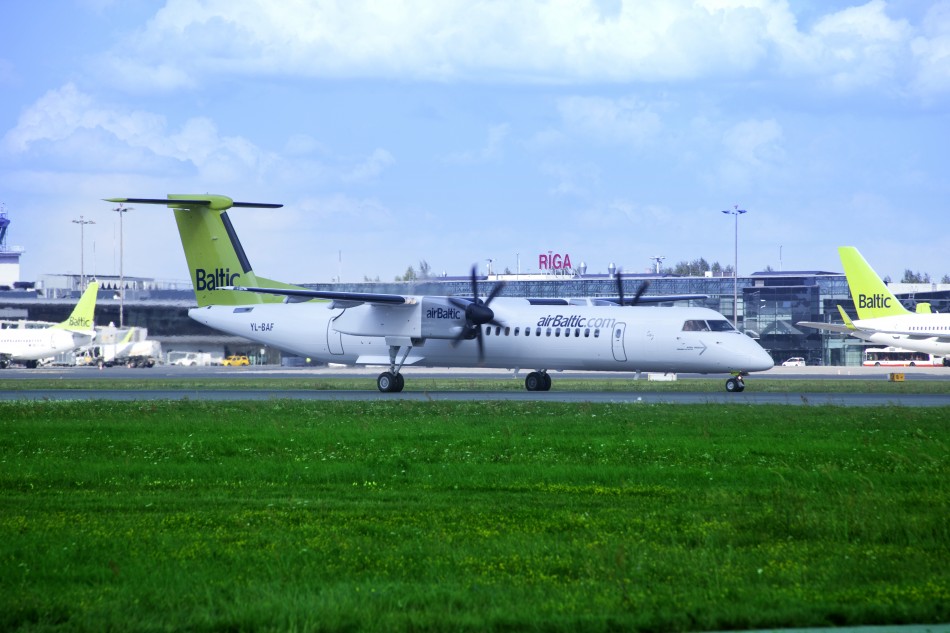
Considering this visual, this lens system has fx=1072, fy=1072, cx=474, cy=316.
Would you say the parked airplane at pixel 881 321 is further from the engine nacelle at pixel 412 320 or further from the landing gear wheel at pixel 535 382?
the engine nacelle at pixel 412 320

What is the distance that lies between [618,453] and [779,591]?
1012cm

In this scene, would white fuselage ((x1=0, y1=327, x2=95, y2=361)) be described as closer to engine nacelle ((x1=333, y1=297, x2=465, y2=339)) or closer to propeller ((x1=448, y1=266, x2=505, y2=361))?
engine nacelle ((x1=333, y1=297, x2=465, y2=339))

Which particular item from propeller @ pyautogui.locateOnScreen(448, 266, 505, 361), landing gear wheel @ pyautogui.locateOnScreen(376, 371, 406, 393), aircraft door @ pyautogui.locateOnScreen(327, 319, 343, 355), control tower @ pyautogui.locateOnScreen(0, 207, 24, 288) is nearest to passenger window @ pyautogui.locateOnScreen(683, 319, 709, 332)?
propeller @ pyautogui.locateOnScreen(448, 266, 505, 361)

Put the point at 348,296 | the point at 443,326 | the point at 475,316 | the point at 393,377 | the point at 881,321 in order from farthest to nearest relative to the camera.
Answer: the point at 881,321 → the point at 393,377 → the point at 443,326 → the point at 475,316 → the point at 348,296

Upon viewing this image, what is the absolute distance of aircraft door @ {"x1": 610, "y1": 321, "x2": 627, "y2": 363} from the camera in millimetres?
38375

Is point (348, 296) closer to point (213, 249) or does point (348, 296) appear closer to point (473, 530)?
point (213, 249)

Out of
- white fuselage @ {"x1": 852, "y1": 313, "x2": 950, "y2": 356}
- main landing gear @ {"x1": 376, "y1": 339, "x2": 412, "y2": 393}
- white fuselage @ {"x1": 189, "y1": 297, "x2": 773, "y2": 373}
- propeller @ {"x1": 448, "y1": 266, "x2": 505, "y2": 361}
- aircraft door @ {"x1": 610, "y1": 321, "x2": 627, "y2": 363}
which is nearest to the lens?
white fuselage @ {"x1": 189, "y1": 297, "x2": 773, "y2": 373}

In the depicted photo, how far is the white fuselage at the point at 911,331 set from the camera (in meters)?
61.1

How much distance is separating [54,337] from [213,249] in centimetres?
5011

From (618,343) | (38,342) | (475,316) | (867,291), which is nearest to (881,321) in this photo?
(867,291)

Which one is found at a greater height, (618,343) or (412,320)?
A: (412,320)

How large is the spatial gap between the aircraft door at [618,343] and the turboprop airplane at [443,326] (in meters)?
0.04

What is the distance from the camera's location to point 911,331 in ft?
210

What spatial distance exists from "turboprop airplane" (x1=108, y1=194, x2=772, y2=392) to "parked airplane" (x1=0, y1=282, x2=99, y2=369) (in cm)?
4711
